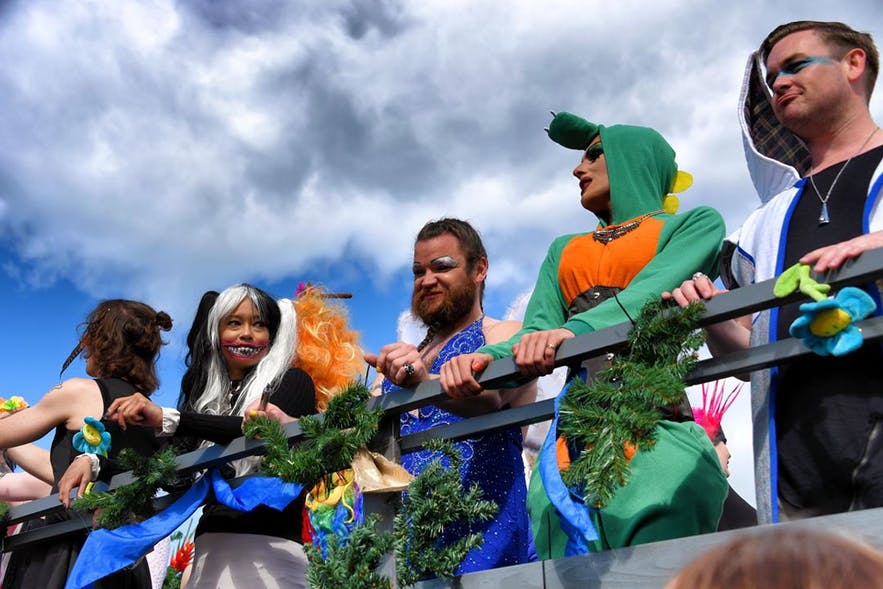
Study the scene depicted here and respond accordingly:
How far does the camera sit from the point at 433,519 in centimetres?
268

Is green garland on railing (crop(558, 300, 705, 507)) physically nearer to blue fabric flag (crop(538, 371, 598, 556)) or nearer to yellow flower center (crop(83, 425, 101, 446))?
blue fabric flag (crop(538, 371, 598, 556))

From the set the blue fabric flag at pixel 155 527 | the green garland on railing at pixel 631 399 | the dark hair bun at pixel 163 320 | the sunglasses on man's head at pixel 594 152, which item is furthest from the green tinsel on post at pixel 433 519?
the dark hair bun at pixel 163 320

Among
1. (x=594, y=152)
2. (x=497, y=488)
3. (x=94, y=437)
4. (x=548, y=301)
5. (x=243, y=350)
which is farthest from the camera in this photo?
(x=243, y=350)

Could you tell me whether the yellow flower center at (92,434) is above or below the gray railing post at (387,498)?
above

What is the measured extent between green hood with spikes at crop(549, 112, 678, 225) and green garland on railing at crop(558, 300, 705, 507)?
958 millimetres

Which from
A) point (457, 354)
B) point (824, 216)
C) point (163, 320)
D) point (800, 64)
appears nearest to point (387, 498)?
point (457, 354)

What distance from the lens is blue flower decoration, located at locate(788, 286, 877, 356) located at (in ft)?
7.08

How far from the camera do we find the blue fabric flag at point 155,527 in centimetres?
331

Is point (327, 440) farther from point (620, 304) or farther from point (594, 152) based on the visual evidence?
point (594, 152)

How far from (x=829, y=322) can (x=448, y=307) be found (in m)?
1.80

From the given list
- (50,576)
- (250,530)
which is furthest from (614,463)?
(50,576)

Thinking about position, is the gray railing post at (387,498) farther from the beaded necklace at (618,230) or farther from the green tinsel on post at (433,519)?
the beaded necklace at (618,230)

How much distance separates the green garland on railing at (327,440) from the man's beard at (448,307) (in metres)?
0.87

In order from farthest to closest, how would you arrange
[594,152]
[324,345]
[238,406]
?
[324,345] < [238,406] < [594,152]
